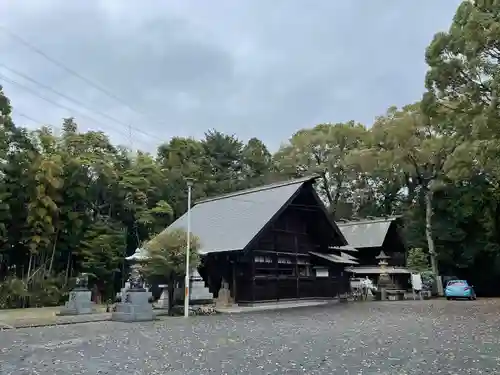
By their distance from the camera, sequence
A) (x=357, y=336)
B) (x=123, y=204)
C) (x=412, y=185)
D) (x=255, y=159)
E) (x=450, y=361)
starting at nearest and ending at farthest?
(x=450, y=361) → (x=357, y=336) → (x=123, y=204) → (x=412, y=185) → (x=255, y=159)

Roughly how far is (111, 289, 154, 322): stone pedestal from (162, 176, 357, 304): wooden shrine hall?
4.40m

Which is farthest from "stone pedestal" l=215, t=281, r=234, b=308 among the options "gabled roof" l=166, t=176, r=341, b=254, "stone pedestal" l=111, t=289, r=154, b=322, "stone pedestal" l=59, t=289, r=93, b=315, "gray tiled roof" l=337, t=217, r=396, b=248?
"gray tiled roof" l=337, t=217, r=396, b=248

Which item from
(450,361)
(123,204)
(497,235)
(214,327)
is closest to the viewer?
(450,361)

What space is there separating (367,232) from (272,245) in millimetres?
13771

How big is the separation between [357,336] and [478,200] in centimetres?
2369

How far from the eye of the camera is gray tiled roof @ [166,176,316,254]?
62.2ft

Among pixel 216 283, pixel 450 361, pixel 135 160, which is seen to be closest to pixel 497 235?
pixel 216 283

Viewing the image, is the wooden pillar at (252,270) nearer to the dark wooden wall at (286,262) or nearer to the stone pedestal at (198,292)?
the dark wooden wall at (286,262)

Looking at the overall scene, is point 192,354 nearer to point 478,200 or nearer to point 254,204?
point 254,204

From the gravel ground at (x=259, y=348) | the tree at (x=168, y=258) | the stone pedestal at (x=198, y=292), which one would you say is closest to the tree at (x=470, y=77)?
the gravel ground at (x=259, y=348)

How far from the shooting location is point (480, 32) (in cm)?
1300

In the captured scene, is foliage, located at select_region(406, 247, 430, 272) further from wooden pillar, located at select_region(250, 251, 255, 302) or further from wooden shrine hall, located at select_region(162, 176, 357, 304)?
wooden pillar, located at select_region(250, 251, 255, 302)

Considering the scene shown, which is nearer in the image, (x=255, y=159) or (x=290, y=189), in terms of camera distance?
(x=290, y=189)

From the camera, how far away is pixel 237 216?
21.4 m
